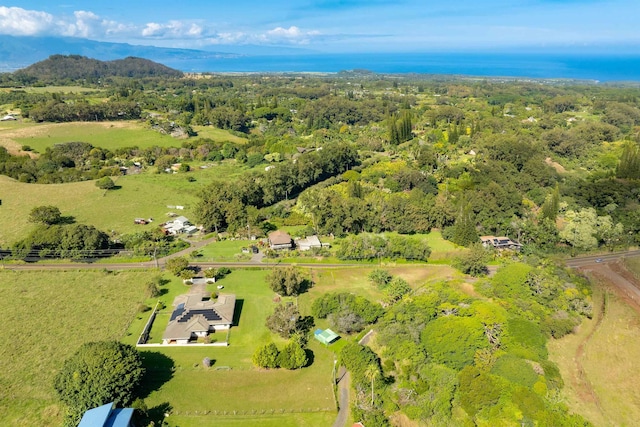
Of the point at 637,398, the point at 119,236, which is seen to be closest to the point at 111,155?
the point at 119,236

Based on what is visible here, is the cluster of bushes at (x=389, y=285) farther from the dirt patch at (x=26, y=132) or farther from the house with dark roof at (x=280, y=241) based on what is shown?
the dirt patch at (x=26, y=132)

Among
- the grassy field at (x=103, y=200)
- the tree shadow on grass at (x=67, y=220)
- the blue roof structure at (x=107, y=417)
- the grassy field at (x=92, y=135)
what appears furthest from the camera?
the grassy field at (x=92, y=135)

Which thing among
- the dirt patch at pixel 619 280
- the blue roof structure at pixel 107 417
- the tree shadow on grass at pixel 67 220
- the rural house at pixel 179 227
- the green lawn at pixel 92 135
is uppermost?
the green lawn at pixel 92 135

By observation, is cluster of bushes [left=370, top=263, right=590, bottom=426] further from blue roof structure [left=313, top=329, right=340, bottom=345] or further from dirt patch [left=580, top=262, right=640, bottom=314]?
dirt patch [left=580, top=262, right=640, bottom=314]

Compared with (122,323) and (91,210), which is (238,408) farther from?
(91,210)

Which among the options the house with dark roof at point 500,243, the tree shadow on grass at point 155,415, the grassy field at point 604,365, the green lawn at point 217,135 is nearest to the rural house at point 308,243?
the house with dark roof at point 500,243

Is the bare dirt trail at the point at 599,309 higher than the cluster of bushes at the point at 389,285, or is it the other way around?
the cluster of bushes at the point at 389,285
